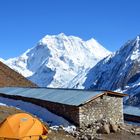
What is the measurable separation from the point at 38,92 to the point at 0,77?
19766 mm

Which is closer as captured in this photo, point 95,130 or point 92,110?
point 95,130

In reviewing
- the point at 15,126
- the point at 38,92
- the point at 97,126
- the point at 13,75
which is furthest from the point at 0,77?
the point at 15,126

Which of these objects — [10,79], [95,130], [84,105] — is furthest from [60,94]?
[10,79]

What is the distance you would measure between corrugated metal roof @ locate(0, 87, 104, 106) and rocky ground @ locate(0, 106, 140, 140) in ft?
8.92

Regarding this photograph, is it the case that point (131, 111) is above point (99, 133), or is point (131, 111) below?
above

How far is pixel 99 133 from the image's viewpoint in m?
38.8

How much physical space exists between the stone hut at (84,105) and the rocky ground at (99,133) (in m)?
1.17

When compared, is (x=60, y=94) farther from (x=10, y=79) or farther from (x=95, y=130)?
(x=10, y=79)

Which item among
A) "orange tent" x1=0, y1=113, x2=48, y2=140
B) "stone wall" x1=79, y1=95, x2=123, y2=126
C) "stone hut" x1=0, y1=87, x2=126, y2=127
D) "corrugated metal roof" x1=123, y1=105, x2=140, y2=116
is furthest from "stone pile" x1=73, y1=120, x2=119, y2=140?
"corrugated metal roof" x1=123, y1=105, x2=140, y2=116

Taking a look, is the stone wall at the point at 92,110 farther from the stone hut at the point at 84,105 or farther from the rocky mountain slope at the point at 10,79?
the rocky mountain slope at the point at 10,79

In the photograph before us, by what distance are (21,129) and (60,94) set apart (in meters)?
16.9

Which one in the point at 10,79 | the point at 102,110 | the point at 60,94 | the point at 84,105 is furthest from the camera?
the point at 10,79

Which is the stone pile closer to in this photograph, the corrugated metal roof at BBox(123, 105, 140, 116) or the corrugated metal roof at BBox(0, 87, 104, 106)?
the corrugated metal roof at BBox(0, 87, 104, 106)

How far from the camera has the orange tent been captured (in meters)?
30.6
